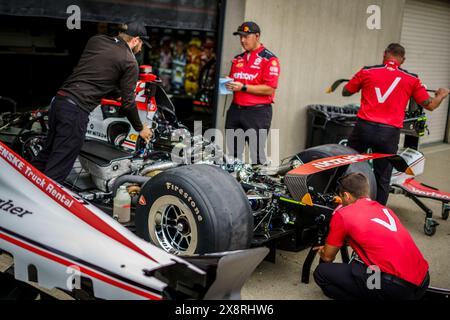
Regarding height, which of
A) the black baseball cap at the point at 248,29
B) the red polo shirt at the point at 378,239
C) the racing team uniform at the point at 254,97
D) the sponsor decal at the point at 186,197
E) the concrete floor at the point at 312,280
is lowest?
the concrete floor at the point at 312,280

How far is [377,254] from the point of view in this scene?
3.90m

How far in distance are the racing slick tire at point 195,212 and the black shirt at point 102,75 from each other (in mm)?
1066

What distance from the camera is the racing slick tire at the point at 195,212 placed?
12.5 feet

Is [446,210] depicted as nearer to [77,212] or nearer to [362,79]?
[362,79]

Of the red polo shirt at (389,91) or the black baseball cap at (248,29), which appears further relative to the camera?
the black baseball cap at (248,29)

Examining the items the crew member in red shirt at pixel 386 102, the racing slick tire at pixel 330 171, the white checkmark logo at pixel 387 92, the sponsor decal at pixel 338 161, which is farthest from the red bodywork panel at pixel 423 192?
the sponsor decal at pixel 338 161

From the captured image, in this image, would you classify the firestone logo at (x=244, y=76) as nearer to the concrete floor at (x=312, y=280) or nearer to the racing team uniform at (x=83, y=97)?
the racing team uniform at (x=83, y=97)

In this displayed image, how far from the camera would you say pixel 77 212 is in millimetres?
3482

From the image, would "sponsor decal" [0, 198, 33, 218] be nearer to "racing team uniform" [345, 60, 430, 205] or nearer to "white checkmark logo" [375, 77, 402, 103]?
"racing team uniform" [345, 60, 430, 205]

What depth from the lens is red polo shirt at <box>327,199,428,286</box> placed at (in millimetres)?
3869

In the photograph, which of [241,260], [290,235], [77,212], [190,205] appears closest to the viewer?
[241,260]

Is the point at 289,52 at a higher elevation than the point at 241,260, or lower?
higher
